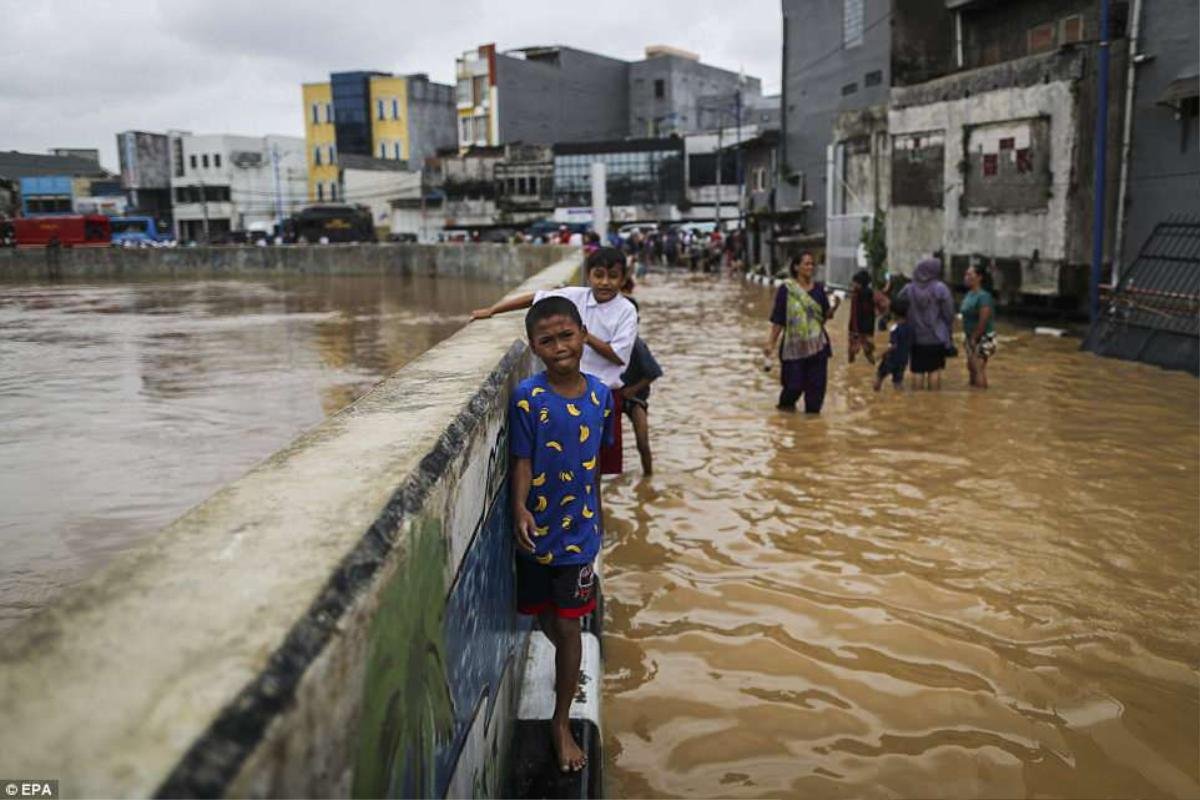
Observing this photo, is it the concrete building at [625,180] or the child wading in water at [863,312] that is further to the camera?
the concrete building at [625,180]

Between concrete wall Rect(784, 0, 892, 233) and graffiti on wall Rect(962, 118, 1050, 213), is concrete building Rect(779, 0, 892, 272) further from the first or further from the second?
graffiti on wall Rect(962, 118, 1050, 213)

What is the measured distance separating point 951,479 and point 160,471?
573cm

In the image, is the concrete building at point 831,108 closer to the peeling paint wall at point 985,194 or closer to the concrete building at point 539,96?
the peeling paint wall at point 985,194

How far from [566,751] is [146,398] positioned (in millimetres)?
8973

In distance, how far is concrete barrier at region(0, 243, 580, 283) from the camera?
115 feet

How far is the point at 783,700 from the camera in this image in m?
3.81

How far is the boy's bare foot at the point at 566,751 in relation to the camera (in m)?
2.96

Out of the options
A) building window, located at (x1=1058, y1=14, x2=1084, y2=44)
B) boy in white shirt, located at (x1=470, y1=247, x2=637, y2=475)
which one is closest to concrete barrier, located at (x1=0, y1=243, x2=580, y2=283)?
building window, located at (x1=1058, y1=14, x2=1084, y2=44)

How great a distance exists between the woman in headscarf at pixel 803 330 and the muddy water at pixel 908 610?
0.46 meters

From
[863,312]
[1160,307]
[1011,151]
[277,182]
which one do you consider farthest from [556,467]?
[277,182]

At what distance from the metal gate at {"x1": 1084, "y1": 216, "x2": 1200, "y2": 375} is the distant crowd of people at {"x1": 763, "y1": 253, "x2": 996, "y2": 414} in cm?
247

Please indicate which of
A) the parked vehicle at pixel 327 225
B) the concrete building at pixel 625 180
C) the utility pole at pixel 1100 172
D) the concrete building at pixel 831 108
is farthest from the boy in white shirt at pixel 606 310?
the concrete building at pixel 625 180

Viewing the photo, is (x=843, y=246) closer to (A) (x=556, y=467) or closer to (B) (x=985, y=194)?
(B) (x=985, y=194)

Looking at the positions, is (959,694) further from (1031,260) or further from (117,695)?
(1031,260)
